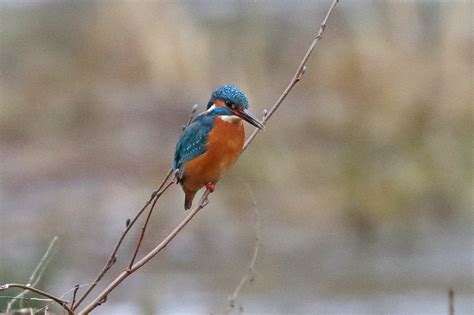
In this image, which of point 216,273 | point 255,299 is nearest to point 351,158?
point 216,273

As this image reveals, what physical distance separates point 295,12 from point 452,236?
16.4 ft

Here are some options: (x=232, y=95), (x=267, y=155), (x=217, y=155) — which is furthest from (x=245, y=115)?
(x=267, y=155)

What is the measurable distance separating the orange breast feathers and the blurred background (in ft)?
16.4

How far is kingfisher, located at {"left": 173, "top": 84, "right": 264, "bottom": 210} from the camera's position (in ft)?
11.6

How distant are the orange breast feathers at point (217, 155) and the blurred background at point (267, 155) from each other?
4999 millimetres

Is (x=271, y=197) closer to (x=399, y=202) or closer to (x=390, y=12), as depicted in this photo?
(x=399, y=202)

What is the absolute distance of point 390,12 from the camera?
39.3 ft

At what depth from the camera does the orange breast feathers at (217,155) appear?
3.54 metres

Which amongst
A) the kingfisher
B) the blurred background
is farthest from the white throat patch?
the blurred background

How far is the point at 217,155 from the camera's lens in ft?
11.7

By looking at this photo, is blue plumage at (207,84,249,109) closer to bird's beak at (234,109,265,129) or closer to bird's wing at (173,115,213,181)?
bird's beak at (234,109,265,129)

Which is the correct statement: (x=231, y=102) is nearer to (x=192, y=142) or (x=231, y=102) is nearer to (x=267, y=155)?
(x=192, y=142)

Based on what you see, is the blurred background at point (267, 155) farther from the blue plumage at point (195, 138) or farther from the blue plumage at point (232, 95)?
the blue plumage at point (232, 95)

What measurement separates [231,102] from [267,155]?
788 cm
